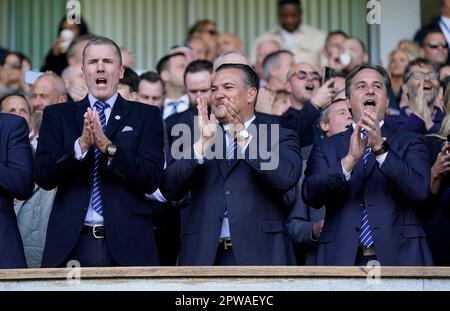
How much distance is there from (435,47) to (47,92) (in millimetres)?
3939

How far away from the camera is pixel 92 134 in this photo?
871cm

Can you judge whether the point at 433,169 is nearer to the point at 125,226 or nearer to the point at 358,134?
the point at 358,134

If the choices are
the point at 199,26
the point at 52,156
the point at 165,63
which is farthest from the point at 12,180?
the point at 199,26

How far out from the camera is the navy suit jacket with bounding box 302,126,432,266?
8914mm

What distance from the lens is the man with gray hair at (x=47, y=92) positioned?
36.9 ft

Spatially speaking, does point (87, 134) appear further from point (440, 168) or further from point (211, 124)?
point (440, 168)

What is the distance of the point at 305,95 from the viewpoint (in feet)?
38.2

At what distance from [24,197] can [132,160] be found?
29.9 inches

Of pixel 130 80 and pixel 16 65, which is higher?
pixel 16 65

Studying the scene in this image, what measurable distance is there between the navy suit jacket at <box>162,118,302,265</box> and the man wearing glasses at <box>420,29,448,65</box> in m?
4.20

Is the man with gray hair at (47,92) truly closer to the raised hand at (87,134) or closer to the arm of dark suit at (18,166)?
the arm of dark suit at (18,166)

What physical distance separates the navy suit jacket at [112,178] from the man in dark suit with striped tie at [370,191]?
106 cm
